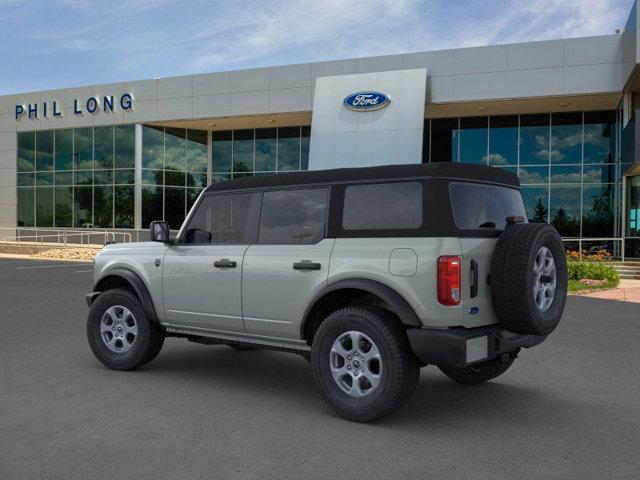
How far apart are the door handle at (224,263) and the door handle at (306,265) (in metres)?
0.70

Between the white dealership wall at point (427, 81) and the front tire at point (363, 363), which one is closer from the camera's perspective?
the front tire at point (363, 363)

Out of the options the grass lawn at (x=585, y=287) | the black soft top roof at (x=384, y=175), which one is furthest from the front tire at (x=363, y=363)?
the grass lawn at (x=585, y=287)

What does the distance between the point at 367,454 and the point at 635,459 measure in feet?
5.64

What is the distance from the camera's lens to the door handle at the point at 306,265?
16.9 feet

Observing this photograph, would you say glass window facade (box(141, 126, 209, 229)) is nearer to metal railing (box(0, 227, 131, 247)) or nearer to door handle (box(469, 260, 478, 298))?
metal railing (box(0, 227, 131, 247))

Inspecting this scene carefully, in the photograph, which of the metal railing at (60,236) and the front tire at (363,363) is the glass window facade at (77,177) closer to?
the metal railing at (60,236)

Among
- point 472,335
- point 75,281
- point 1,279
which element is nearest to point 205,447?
point 472,335

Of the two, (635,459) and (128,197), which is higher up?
(128,197)

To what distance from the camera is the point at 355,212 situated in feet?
17.0

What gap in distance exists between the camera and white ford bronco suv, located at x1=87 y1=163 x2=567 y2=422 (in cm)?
466

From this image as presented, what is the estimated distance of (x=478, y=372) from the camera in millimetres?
5961

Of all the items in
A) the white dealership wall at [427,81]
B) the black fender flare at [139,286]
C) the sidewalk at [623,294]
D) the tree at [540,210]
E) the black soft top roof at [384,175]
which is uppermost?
the white dealership wall at [427,81]

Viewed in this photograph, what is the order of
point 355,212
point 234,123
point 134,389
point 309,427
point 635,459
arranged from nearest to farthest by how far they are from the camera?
point 635,459
point 309,427
point 355,212
point 134,389
point 234,123

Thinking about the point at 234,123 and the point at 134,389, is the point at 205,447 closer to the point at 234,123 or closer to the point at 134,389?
the point at 134,389
